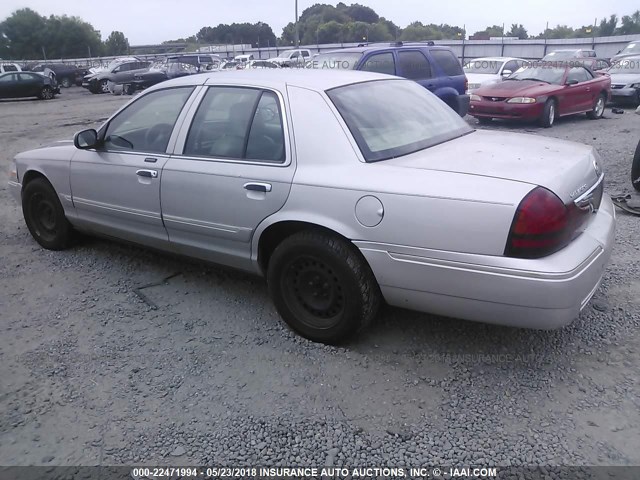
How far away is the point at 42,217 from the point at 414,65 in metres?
7.39

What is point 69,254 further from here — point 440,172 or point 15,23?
point 15,23

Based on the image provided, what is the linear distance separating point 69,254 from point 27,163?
92 cm

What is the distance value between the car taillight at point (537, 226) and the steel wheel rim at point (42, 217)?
13.5 feet

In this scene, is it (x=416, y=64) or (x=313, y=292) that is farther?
(x=416, y=64)

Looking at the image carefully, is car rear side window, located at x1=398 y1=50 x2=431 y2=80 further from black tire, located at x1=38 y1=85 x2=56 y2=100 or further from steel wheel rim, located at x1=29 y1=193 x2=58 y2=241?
black tire, located at x1=38 y1=85 x2=56 y2=100

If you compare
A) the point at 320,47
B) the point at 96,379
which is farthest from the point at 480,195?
the point at 320,47

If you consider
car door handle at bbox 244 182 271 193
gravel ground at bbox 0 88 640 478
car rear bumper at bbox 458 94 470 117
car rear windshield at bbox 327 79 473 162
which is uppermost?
car rear windshield at bbox 327 79 473 162

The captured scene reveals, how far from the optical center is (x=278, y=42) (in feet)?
311

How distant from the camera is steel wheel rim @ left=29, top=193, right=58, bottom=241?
498 centimetres

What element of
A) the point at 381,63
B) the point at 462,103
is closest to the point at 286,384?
the point at 381,63

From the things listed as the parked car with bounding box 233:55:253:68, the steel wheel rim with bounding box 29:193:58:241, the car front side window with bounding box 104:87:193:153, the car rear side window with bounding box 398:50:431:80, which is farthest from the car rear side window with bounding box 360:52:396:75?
the parked car with bounding box 233:55:253:68

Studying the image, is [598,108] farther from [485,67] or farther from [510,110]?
[485,67]

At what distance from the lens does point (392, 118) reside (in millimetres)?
3490

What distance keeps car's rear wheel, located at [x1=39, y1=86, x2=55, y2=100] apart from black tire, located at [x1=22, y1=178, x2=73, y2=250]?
22.6 meters
